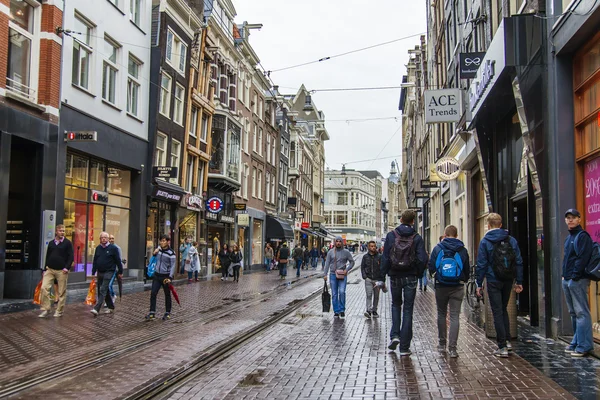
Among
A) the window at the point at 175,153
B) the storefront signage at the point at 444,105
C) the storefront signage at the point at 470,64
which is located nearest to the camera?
the storefront signage at the point at 470,64

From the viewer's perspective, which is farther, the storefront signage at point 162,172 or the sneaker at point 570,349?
the storefront signage at point 162,172

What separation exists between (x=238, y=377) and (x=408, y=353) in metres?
2.42

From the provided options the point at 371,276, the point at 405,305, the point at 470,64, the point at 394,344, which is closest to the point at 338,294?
the point at 371,276

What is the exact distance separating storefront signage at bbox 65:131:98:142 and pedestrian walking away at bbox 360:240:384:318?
8.40 meters

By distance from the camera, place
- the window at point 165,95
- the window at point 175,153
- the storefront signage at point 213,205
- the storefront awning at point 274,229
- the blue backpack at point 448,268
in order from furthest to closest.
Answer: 1. the storefront awning at point 274,229
2. the storefront signage at point 213,205
3. the window at point 175,153
4. the window at point 165,95
5. the blue backpack at point 448,268

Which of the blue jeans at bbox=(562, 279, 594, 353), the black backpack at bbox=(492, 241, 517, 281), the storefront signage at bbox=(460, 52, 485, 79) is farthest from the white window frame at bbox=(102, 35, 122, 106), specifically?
the blue jeans at bbox=(562, 279, 594, 353)

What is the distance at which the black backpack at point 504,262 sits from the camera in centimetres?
784

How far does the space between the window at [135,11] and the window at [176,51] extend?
2788mm

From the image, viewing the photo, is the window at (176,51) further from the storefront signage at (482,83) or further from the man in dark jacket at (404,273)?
the man in dark jacket at (404,273)

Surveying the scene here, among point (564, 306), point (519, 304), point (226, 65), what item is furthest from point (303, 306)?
point (226, 65)

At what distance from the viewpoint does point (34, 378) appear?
6715 mm

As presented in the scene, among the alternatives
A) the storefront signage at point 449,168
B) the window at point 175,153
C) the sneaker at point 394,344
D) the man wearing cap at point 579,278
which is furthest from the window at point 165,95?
the man wearing cap at point 579,278

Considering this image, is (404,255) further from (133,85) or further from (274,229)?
(274,229)

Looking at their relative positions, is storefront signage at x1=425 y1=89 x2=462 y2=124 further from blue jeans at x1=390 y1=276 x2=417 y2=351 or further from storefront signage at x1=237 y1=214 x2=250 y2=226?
storefront signage at x1=237 y1=214 x2=250 y2=226
